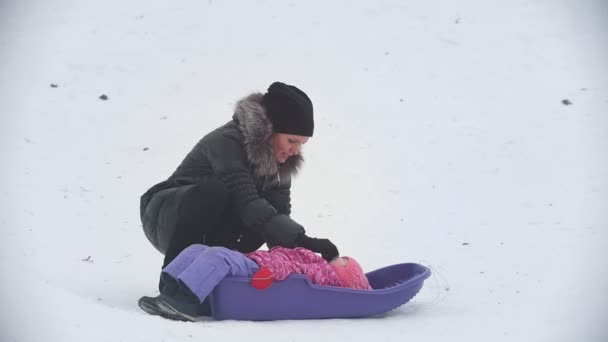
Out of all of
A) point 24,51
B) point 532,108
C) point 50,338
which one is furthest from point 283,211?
point 24,51

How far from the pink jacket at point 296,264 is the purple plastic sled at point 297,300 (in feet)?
0.16

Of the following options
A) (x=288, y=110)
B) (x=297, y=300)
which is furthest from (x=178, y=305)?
(x=288, y=110)

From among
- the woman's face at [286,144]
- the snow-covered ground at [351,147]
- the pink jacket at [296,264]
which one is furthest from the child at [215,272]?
the woman's face at [286,144]

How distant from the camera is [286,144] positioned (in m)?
3.43

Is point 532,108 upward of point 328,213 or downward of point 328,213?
upward

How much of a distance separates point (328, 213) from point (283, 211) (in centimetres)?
140

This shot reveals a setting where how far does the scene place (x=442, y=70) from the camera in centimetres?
636

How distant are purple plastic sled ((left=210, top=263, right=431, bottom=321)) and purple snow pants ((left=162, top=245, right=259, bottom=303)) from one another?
5cm

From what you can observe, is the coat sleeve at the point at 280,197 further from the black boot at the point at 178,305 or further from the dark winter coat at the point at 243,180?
the black boot at the point at 178,305

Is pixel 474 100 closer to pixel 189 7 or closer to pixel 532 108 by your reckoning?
pixel 532 108

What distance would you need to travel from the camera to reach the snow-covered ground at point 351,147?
329cm

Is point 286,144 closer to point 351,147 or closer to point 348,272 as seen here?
point 348,272

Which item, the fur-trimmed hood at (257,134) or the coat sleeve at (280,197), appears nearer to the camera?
the fur-trimmed hood at (257,134)

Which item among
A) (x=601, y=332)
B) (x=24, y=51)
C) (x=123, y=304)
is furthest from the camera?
(x=24, y=51)
